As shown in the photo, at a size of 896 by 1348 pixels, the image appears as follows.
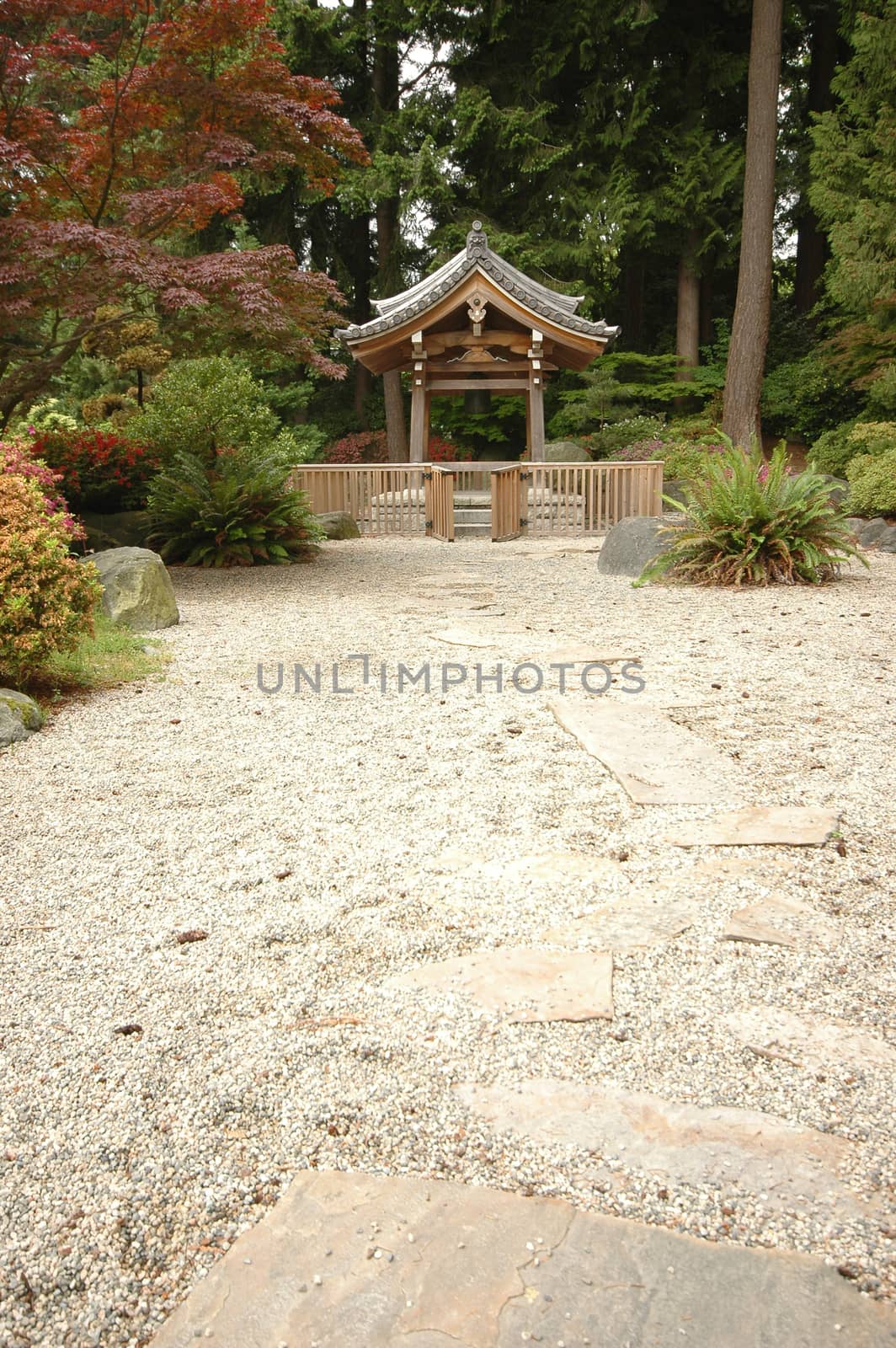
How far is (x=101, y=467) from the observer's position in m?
10.7

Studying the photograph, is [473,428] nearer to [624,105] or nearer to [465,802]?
[624,105]

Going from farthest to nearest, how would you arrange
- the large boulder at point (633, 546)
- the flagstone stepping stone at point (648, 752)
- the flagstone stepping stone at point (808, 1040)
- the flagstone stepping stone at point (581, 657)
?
the large boulder at point (633, 546), the flagstone stepping stone at point (581, 657), the flagstone stepping stone at point (648, 752), the flagstone stepping stone at point (808, 1040)

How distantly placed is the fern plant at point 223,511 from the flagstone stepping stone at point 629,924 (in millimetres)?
8172

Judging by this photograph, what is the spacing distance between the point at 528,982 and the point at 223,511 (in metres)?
8.58

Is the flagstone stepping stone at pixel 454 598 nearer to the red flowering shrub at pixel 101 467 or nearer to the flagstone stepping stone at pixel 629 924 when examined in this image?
the red flowering shrub at pixel 101 467

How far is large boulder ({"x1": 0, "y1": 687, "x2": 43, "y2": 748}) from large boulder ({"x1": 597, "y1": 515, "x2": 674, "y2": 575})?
548 centimetres

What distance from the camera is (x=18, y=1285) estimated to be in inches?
56.4

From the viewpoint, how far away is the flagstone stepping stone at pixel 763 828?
2.89 metres

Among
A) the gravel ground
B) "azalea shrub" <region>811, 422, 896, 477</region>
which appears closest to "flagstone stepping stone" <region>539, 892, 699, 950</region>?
the gravel ground

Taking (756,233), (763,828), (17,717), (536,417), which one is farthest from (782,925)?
(756,233)

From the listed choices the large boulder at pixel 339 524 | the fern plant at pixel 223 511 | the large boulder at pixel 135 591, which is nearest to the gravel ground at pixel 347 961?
the large boulder at pixel 135 591

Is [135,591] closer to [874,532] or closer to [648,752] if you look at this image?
[648,752]

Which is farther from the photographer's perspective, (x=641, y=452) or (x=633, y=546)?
(x=641, y=452)

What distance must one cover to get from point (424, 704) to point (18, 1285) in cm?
328
